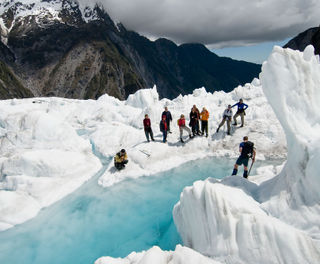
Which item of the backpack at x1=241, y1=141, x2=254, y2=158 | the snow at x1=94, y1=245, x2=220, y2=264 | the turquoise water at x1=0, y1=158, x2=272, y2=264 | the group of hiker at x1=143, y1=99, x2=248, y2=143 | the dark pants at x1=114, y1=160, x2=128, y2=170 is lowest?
the turquoise water at x1=0, y1=158, x2=272, y2=264

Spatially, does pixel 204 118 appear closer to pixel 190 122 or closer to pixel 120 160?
pixel 190 122

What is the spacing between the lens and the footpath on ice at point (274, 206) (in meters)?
5.95

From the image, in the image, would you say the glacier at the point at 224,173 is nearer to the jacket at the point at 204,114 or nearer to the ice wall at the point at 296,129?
the ice wall at the point at 296,129

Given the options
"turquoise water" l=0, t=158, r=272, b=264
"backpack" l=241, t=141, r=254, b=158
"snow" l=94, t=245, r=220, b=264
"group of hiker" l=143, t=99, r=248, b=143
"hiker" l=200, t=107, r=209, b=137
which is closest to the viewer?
"snow" l=94, t=245, r=220, b=264

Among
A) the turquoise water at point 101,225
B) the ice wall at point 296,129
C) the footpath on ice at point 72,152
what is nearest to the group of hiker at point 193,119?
the footpath on ice at point 72,152

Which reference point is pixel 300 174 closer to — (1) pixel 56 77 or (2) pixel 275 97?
(2) pixel 275 97

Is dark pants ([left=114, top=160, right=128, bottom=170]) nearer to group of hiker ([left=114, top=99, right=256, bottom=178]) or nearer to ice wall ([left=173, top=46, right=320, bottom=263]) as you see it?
group of hiker ([left=114, top=99, right=256, bottom=178])

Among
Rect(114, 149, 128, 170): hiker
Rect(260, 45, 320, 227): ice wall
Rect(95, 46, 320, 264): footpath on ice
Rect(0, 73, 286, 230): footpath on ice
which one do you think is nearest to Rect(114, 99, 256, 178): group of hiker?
Rect(114, 149, 128, 170): hiker

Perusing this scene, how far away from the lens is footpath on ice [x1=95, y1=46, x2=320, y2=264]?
19.5ft

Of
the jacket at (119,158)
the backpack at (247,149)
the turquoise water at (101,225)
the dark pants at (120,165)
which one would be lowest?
the turquoise water at (101,225)

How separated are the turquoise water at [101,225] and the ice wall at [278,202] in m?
1.79

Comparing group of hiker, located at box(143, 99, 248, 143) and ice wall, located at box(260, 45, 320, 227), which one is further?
group of hiker, located at box(143, 99, 248, 143)

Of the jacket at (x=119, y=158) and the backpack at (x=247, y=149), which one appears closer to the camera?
the backpack at (x=247, y=149)

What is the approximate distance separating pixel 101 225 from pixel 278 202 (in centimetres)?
756
